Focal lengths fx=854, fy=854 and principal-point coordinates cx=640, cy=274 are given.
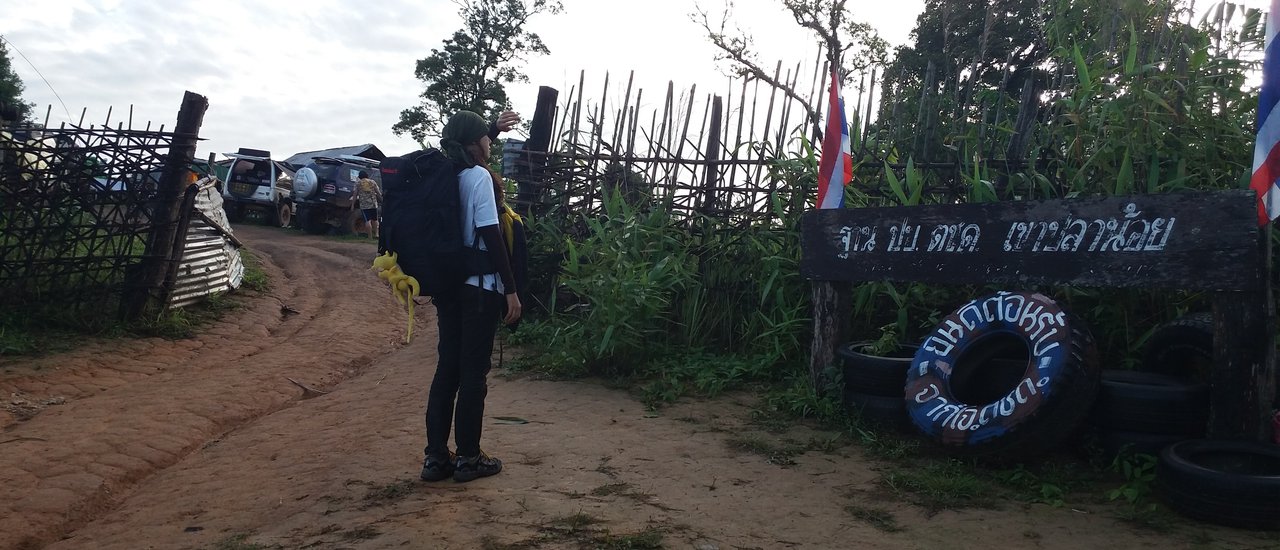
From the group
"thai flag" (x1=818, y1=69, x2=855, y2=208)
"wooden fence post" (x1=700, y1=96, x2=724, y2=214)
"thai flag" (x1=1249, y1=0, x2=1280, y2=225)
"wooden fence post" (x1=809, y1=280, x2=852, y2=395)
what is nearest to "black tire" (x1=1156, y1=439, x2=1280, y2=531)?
"thai flag" (x1=1249, y1=0, x2=1280, y2=225)

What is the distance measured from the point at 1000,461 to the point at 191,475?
386 cm

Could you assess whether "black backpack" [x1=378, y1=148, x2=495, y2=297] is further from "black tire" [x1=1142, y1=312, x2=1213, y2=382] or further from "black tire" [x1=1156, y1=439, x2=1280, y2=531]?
"black tire" [x1=1142, y1=312, x2=1213, y2=382]

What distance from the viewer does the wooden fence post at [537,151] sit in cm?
843

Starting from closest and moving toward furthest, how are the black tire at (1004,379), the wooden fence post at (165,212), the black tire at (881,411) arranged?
the black tire at (1004,379), the black tire at (881,411), the wooden fence post at (165,212)

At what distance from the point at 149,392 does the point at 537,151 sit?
398 centimetres

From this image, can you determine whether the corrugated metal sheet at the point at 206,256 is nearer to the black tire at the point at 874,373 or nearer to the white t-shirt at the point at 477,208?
Result: the white t-shirt at the point at 477,208

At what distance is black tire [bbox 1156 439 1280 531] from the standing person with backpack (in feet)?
8.66

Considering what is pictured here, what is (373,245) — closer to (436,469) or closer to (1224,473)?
(436,469)

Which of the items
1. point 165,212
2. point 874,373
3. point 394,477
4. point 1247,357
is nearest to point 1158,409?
point 1247,357

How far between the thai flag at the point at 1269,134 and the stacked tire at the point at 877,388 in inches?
66.9

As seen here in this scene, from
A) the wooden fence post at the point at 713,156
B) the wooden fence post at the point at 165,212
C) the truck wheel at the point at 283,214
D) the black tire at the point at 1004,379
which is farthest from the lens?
the truck wheel at the point at 283,214

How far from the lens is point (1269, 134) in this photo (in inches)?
135

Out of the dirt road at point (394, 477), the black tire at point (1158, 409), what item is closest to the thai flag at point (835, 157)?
the dirt road at point (394, 477)

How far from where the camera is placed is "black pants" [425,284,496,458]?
11.7 ft
